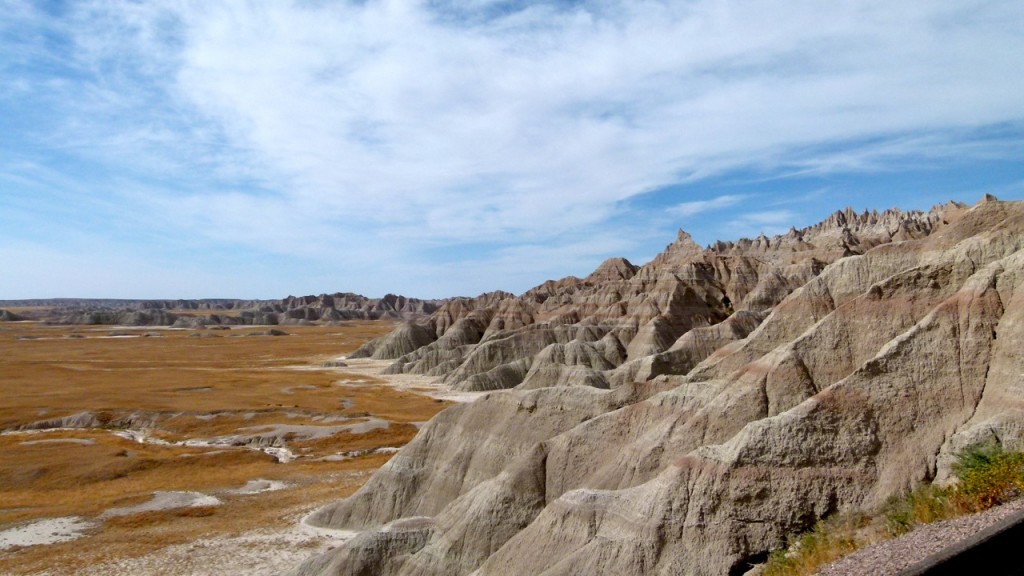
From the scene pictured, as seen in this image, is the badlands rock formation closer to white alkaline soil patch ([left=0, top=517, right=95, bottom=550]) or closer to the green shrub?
the green shrub

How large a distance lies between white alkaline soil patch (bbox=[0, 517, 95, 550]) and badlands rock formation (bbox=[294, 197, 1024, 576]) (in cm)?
1171

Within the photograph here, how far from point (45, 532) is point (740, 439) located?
29352mm

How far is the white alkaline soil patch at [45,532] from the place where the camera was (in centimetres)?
2784

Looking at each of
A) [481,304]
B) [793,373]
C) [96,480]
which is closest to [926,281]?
[793,373]

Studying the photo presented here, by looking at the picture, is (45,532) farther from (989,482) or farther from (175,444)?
(989,482)

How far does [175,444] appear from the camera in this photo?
1982 inches

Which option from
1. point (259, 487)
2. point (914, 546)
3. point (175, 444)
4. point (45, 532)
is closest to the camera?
point (914, 546)

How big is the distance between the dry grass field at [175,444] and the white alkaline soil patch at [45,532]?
1.47 ft

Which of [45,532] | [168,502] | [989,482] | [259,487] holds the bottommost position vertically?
[45,532]

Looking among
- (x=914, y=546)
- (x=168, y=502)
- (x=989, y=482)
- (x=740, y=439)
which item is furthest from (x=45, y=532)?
(x=989, y=482)

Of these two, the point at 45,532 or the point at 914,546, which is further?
the point at 45,532

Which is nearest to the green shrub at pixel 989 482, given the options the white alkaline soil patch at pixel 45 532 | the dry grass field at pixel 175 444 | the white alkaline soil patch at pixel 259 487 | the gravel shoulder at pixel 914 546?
the gravel shoulder at pixel 914 546

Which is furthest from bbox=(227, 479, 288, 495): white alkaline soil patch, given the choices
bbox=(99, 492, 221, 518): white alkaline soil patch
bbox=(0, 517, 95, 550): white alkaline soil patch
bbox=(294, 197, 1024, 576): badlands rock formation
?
bbox=(294, 197, 1024, 576): badlands rock formation

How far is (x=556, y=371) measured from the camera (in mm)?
58312
